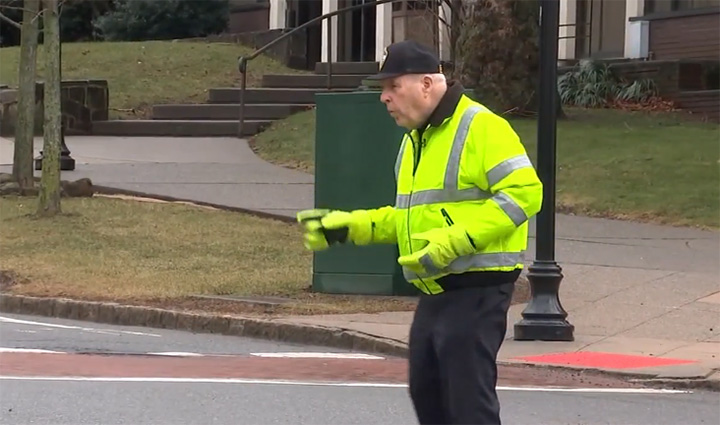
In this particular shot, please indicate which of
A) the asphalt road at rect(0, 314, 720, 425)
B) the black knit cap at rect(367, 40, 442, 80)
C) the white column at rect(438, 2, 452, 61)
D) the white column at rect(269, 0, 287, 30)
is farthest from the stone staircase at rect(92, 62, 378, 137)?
the black knit cap at rect(367, 40, 442, 80)

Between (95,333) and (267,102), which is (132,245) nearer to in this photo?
(95,333)

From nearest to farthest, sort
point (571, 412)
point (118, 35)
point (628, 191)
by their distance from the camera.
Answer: point (571, 412), point (628, 191), point (118, 35)

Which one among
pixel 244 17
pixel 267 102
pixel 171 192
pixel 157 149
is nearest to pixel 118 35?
pixel 244 17

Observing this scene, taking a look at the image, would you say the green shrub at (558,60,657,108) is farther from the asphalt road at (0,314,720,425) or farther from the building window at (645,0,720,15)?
the asphalt road at (0,314,720,425)

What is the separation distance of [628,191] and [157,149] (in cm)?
877

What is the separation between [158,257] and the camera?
13352 millimetres

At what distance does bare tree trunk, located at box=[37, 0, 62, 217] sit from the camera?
48.8ft

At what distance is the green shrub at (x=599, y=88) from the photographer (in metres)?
24.8

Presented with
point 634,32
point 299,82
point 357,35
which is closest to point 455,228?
point 299,82

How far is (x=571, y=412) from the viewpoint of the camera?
7715 millimetres

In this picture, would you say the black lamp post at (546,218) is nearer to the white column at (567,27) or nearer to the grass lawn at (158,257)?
the grass lawn at (158,257)

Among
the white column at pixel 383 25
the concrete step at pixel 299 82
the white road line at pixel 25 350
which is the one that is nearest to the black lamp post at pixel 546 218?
the white road line at pixel 25 350

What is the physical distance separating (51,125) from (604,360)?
8.18m

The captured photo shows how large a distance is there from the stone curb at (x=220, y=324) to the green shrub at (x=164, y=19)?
23.6 metres
